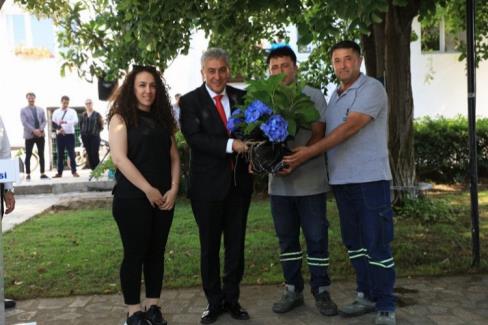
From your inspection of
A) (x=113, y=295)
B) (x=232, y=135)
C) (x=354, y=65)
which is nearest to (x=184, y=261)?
(x=113, y=295)

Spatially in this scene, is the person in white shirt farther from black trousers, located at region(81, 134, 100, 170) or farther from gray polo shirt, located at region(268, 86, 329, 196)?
gray polo shirt, located at region(268, 86, 329, 196)

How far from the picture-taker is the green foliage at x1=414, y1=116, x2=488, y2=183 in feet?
35.9

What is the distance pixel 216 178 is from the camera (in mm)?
4234

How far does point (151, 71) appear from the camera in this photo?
414 cm

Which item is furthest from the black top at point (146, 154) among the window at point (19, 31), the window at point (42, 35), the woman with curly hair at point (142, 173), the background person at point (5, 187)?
the window at point (19, 31)

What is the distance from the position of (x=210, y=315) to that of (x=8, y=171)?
1821 mm

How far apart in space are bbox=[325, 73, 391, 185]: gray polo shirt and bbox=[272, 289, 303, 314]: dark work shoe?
1.04 meters

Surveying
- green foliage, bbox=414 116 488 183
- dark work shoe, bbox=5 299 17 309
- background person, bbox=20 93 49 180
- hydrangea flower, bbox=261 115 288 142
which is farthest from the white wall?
hydrangea flower, bbox=261 115 288 142

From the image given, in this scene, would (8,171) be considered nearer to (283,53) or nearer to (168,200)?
(168,200)

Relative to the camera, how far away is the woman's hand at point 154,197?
13.0 feet

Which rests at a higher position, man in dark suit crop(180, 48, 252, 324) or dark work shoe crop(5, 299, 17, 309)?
man in dark suit crop(180, 48, 252, 324)

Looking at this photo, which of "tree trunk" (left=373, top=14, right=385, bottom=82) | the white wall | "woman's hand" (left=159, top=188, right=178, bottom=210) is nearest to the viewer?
"woman's hand" (left=159, top=188, right=178, bottom=210)

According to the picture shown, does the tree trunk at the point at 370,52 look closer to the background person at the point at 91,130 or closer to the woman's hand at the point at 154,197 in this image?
the woman's hand at the point at 154,197

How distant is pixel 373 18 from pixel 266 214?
15.5ft
